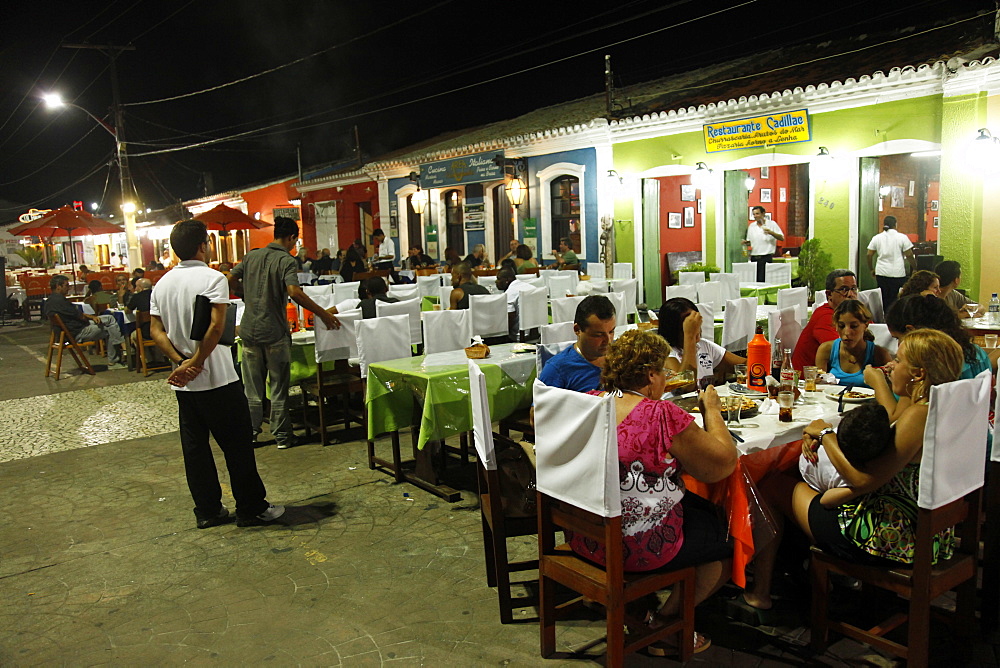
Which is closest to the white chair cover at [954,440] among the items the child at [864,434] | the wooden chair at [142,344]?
the child at [864,434]

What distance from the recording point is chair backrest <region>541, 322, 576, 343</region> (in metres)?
5.16

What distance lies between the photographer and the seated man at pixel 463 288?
25.3ft

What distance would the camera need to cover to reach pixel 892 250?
9766mm

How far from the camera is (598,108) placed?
17.2 m

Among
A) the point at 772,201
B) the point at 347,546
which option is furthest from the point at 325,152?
the point at 347,546

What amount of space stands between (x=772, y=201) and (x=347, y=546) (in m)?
13.8

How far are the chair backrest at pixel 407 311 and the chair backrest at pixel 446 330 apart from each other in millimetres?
619

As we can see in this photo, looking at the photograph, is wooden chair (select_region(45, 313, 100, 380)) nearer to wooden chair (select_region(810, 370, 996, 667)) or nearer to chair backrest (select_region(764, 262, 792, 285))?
chair backrest (select_region(764, 262, 792, 285))

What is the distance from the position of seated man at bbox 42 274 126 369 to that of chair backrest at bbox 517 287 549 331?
620 cm

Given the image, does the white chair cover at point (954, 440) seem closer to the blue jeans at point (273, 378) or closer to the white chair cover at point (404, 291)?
the blue jeans at point (273, 378)

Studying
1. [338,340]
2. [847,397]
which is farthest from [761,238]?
[847,397]

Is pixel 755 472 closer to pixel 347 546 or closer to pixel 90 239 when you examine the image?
pixel 347 546

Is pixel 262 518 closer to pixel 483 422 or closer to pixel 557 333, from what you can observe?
pixel 483 422

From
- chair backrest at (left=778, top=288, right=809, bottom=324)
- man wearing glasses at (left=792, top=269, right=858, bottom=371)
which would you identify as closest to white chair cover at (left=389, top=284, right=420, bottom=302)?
chair backrest at (left=778, top=288, right=809, bottom=324)
